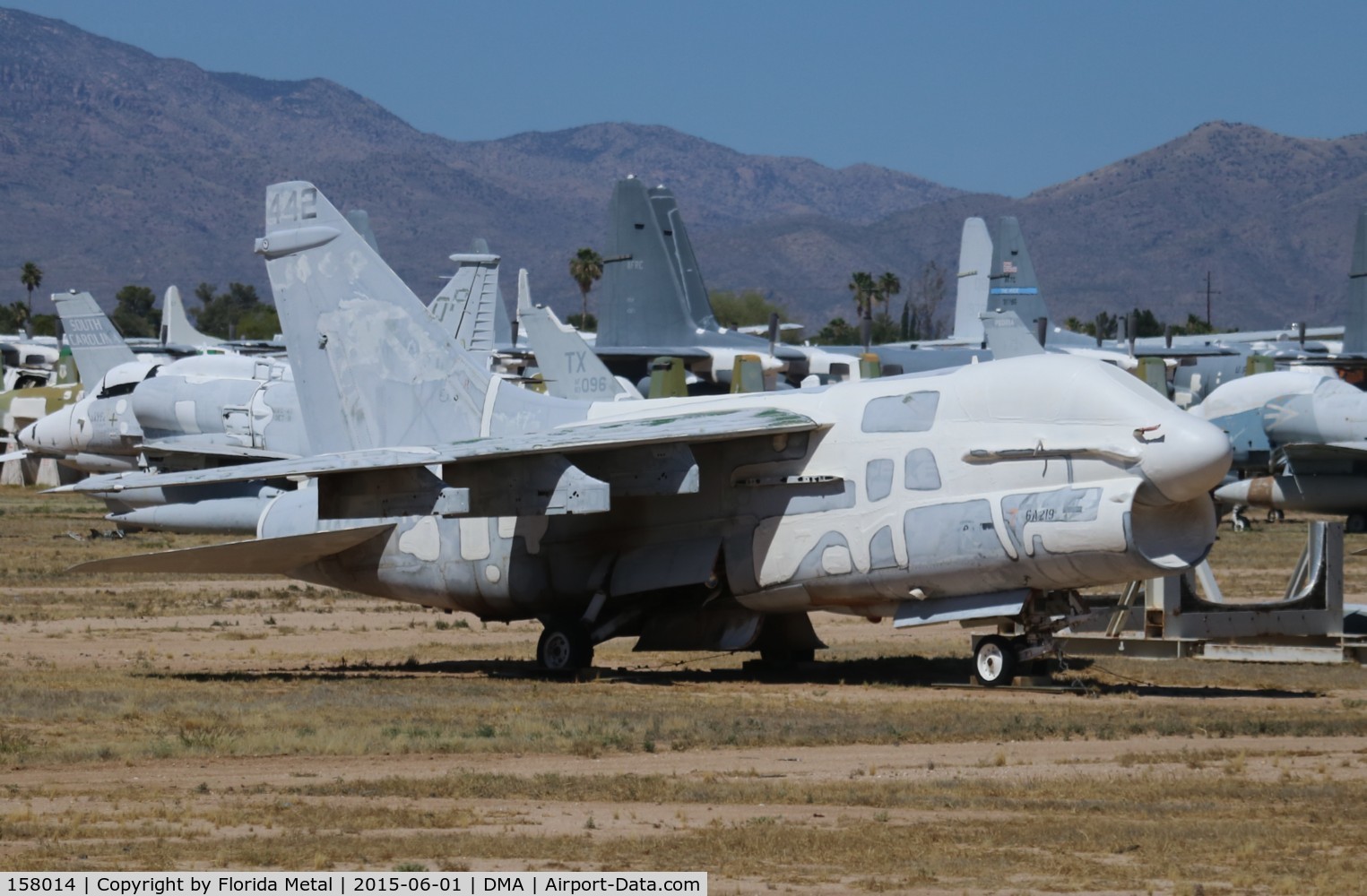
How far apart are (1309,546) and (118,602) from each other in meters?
18.9

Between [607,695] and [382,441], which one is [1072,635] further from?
[382,441]

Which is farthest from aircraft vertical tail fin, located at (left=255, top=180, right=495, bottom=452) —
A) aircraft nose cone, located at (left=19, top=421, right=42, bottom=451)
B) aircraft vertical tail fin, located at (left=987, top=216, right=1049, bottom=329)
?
aircraft vertical tail fin, located at (left=987, top=216, right=1049, bottom=329)

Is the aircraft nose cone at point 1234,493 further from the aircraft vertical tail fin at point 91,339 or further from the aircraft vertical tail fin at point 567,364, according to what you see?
the aircraft vertical tail fin at point 91,339

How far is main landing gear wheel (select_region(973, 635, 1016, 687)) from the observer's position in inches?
765

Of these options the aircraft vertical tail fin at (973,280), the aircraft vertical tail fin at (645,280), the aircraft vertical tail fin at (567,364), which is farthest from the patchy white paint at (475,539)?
the aircraft vertical tail fin at (973,280)

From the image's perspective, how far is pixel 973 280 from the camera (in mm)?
86250

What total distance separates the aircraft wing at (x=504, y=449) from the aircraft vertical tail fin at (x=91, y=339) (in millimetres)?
32284

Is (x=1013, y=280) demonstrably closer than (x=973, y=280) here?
Yes

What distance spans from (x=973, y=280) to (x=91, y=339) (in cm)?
4592

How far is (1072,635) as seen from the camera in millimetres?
23203

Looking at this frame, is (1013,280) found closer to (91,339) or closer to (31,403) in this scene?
(91,339)

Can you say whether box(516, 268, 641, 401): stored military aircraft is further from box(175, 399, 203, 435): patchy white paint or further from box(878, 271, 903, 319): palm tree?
box(878, 271, 903, 319): palm tree
